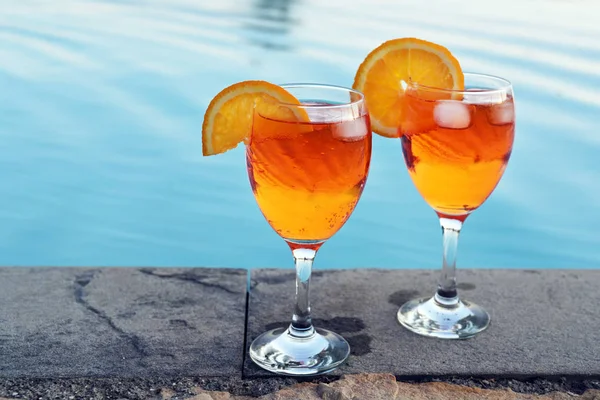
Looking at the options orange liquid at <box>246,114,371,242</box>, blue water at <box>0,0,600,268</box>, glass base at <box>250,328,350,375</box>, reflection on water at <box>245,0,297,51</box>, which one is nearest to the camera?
orange liquid at <box>246,114,371,242</box>

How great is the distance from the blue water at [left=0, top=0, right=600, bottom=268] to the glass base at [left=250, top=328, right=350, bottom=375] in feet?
6.68

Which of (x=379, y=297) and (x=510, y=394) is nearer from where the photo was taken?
(x=510, y=394)

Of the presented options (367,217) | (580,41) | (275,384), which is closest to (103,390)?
(275,384)

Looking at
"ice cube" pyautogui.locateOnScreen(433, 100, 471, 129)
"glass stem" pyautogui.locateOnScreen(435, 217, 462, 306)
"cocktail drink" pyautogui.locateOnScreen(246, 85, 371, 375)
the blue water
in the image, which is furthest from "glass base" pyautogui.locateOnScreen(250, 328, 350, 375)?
the blue water

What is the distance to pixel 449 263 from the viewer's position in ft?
6.24

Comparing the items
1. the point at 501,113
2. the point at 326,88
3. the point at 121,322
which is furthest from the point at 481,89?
the point at 121,322

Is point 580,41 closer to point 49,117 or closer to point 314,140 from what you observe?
point 49,117

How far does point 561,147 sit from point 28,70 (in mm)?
4064

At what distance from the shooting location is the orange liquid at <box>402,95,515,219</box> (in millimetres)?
1731

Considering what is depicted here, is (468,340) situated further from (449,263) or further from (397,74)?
(397,74)

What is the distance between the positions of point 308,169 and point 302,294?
31 centimetres

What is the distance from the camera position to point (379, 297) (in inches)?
79.1

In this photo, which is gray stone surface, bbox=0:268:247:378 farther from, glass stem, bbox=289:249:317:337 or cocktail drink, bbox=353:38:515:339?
cocktail drink, bbox=353:38:515:339

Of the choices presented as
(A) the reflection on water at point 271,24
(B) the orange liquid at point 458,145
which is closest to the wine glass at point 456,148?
(B) the orange liquid at point 458,145
